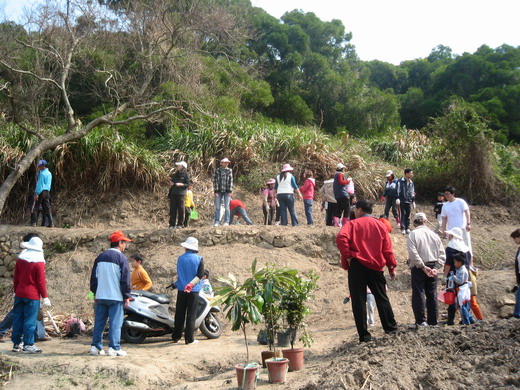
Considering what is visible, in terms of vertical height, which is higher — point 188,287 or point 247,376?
point 188,287

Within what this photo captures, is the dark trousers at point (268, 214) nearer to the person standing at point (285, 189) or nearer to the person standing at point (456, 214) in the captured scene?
the person standing at point (285, 189)

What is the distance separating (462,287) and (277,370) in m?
3.47

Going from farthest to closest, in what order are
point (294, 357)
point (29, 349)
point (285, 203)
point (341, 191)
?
point (285, 203) → point (341, 191) → point (29, 349) → point (294, 357)

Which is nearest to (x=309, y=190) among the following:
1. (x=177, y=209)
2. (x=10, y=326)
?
(x=177, y=209)

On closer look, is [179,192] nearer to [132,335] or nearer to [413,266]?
[132,335]

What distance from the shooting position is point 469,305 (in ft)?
27.1

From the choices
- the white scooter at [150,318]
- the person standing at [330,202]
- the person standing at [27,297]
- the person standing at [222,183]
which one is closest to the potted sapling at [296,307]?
the white scooter at [150,318]

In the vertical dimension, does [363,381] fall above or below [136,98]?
below

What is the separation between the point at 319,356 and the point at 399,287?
438 cm

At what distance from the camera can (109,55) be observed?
58.0 ft

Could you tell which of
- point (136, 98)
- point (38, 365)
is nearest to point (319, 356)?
point (38, 365)

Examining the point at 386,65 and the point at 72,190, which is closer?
the point at 72,190

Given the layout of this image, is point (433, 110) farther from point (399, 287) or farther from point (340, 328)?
point (340, 328)

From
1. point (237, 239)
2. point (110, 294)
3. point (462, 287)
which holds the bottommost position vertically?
point (110, 294)
